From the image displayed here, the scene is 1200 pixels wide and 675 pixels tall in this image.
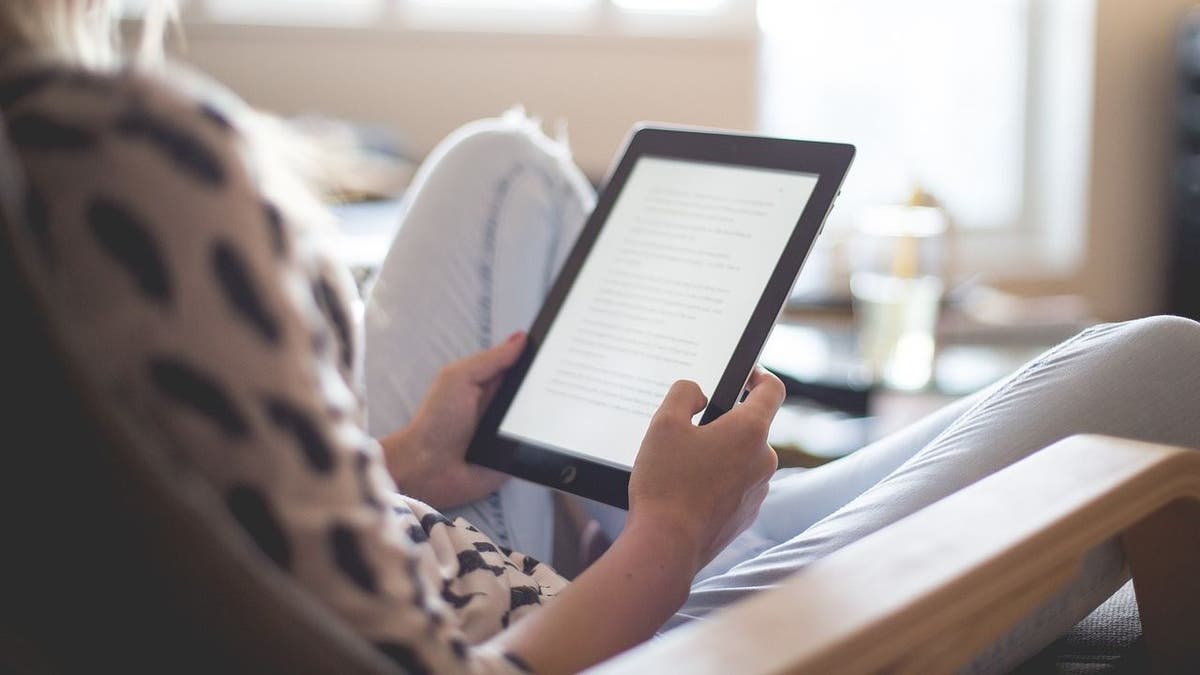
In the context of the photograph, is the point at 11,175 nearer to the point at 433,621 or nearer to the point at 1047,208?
the point at 433,621

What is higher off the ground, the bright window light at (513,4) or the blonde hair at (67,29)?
the blonde hair at (67,29)

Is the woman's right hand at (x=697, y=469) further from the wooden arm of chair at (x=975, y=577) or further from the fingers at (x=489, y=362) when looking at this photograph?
the fingers at (x=489, y=362)

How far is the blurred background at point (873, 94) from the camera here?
370 cm

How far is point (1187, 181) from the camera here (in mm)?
4055

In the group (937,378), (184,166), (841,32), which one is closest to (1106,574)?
(184,166)

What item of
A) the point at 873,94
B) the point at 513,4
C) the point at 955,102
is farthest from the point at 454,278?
the point at 955,102

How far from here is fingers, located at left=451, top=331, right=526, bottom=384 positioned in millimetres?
1062

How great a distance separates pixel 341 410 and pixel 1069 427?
0.52 metres

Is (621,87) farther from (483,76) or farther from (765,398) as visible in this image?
(765,398)

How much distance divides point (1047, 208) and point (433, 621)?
4257 mm

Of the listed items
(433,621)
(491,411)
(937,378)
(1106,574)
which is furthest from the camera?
(937,378)

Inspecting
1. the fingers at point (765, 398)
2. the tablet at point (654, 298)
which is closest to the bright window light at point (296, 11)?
the tablet at point (654, 298)

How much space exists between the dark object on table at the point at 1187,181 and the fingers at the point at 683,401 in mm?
3752

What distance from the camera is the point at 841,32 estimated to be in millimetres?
4246
